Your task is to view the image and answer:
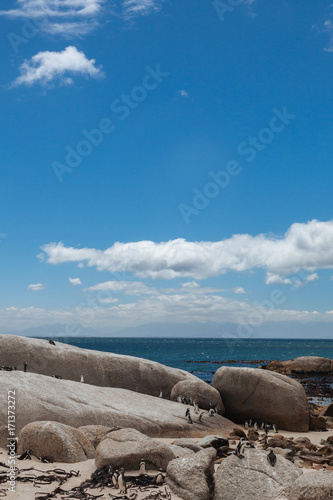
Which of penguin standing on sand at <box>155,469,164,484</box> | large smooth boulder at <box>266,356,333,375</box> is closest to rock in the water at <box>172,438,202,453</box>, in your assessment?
penguin standing on sand at <box>155,469,164,484</box>

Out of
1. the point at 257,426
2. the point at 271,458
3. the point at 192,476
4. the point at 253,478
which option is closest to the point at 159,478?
the point at 192,476

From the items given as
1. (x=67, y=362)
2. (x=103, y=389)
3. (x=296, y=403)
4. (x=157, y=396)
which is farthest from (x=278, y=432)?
(x=67, y=362)

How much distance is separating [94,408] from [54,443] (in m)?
4.82

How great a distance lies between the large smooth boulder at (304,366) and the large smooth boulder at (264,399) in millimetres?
42174

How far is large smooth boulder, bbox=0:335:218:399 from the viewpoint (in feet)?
70.8

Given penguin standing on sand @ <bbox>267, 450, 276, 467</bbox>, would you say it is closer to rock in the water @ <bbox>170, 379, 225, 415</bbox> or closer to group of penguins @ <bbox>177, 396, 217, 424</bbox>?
group of penguins @ <bbox>177, 396, 217, 424</bbox>

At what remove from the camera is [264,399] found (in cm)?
2259

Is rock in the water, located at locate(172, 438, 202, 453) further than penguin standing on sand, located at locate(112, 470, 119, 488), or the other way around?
rock in the water, located at locate(172, 438, 202, 453)

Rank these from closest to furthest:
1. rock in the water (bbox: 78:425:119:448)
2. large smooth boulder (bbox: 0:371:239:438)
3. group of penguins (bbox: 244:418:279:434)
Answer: rock in the water (bbox: 78:425:119:448)
large smooth boulder (bbox: 0:371:239:438)
group of penguins (bbox: 244:418:279:434)

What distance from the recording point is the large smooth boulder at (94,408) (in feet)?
53.4

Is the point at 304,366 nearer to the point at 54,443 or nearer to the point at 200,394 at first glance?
the point at 200,394

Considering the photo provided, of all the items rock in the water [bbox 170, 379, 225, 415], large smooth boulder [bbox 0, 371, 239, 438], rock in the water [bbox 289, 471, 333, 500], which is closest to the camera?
rock in the water [bbox 289, 471, 333, 500]

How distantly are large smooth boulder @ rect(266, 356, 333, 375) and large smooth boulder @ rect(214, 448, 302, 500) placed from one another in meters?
55.2

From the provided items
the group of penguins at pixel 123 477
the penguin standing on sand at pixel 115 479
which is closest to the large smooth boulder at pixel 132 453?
the group of penguins at pixel 123 477
